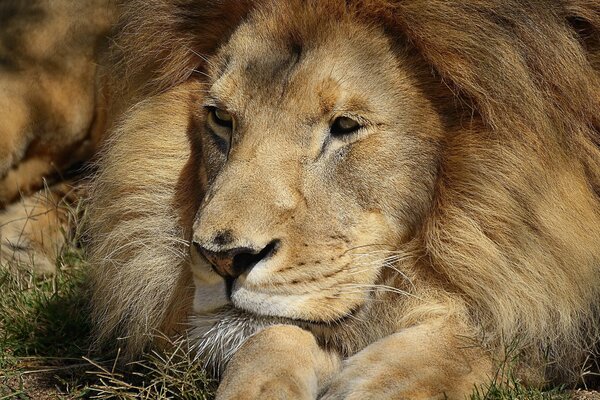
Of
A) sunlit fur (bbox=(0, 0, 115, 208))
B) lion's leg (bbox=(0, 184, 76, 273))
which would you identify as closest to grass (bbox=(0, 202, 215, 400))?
lion's leg (bbox=(0, 184, 76, 273))

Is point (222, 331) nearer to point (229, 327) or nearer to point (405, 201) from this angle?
point (229, 327)

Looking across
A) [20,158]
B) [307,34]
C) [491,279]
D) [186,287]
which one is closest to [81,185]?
[20,158]

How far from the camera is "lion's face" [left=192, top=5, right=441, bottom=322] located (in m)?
3.13

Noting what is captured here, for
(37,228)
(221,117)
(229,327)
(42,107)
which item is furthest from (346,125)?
(37,228)

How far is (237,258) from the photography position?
309 cm

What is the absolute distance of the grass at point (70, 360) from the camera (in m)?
3.43

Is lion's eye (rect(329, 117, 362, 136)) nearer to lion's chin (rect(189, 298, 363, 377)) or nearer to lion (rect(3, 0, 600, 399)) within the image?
lion (rect(3, 0, 600, 399))

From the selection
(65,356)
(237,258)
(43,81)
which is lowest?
(65,356)

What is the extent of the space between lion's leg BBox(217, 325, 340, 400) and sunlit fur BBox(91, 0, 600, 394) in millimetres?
44

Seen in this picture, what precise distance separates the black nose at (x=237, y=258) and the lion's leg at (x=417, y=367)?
406 millimetres

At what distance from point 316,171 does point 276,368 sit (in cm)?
58

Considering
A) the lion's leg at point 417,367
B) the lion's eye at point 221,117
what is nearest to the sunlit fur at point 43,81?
the lion's eye at point 221,117

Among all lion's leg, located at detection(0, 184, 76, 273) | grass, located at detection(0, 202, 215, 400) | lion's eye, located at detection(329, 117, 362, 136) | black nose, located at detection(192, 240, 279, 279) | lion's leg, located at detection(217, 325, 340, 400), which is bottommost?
lion's leg, located at detection(0, 184, 76, 273)

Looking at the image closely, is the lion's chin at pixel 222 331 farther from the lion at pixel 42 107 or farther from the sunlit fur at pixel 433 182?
the lion at pixel 42 107
